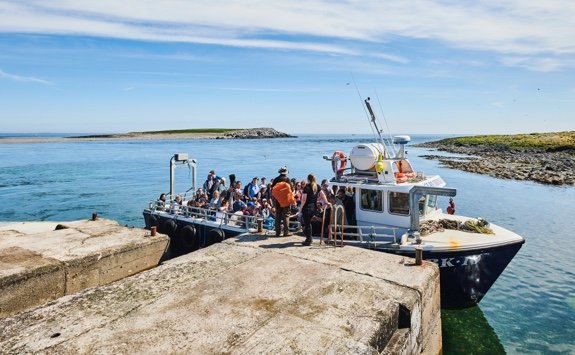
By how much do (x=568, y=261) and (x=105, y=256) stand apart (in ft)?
62.1

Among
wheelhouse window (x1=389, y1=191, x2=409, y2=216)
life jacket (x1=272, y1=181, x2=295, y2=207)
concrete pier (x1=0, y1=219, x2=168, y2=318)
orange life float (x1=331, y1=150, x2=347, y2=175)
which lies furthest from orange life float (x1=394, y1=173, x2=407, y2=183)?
concrete pier (x1=0, y1=219, x2=168, y2=318)

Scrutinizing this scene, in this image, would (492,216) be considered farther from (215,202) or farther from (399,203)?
(215,202)

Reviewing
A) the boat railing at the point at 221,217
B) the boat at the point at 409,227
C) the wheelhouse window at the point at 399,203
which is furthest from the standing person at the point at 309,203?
the wheelhouse window at the point at 399,203

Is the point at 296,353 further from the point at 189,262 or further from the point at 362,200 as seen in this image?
the point at 362,200

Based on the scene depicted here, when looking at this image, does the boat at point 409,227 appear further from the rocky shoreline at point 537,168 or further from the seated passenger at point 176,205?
the rocky shoreline at point 537,168

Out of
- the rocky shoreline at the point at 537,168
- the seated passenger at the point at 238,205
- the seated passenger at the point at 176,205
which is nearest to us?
the seated passenger at the point at 238,205

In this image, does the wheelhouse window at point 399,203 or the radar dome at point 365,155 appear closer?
the wheelhouse window at point 399,203

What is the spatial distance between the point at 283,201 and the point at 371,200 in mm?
3413

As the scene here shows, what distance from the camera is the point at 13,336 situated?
642cm

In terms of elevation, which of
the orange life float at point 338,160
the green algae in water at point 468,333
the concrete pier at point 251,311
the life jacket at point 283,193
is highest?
the orange life float at point 338,160

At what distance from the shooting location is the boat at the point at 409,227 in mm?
11391

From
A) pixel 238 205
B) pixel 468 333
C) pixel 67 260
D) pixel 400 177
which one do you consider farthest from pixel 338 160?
pixel 67 260

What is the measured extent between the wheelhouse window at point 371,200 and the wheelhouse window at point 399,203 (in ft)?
1.08

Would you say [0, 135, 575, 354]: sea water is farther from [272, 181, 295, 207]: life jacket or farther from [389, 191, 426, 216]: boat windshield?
[272, 181, 295, 207]: life jacket
